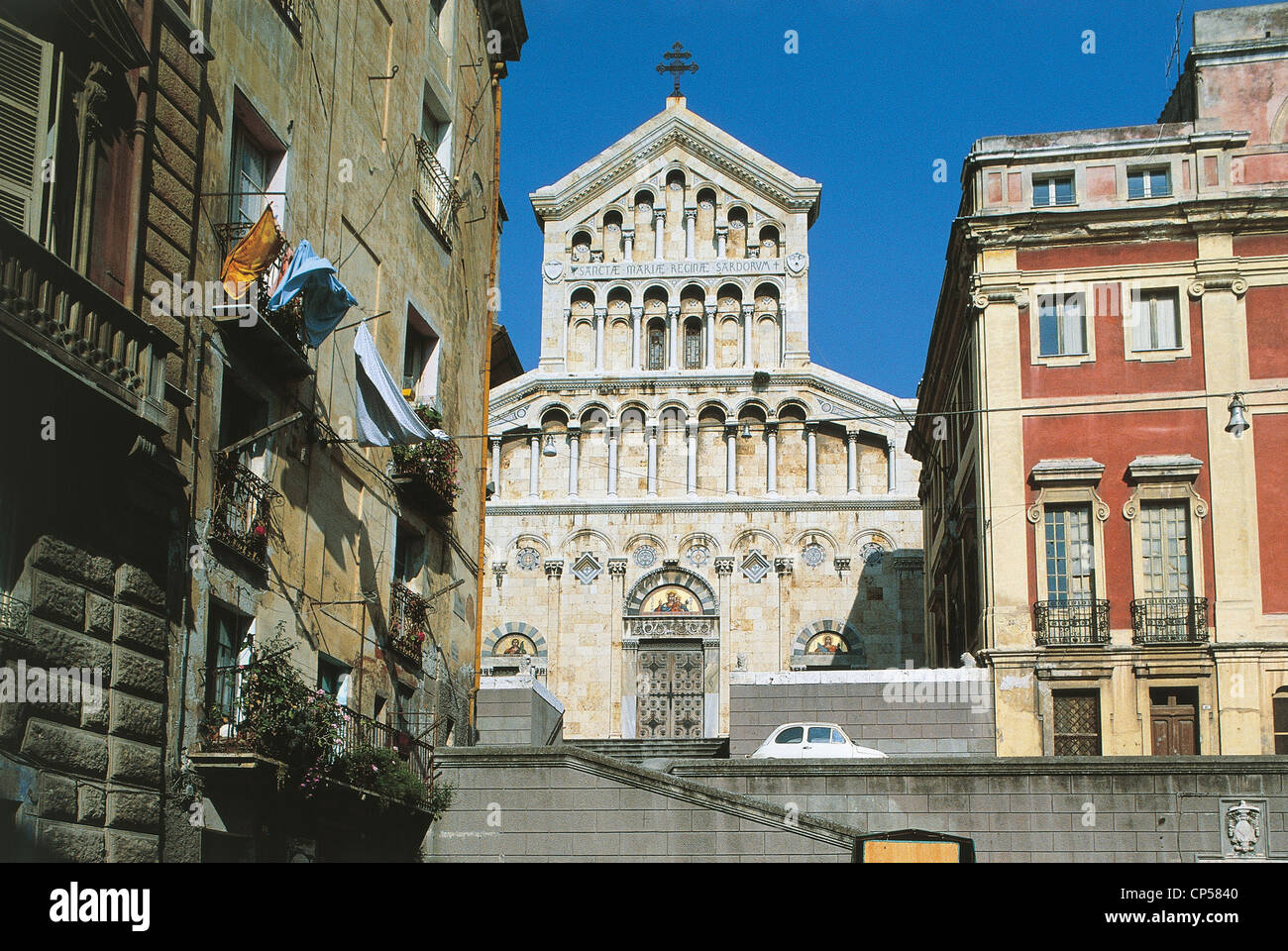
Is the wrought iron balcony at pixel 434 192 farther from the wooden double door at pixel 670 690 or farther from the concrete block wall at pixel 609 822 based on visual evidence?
the wooden double door at pixel 670 690

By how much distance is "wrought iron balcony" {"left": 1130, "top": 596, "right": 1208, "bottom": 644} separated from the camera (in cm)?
2909

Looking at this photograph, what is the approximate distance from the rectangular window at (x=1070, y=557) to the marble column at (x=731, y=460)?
19.1m

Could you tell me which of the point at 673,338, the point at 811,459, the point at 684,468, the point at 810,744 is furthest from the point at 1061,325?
the point at 673,338

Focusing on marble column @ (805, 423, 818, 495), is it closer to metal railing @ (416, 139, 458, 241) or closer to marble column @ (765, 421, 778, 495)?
marble column @ (765, 421, 778, 495)

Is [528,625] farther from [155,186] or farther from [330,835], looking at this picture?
[155,186]

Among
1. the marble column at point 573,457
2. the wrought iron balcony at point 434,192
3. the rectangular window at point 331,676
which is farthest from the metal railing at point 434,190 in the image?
the marble column at point 573,457

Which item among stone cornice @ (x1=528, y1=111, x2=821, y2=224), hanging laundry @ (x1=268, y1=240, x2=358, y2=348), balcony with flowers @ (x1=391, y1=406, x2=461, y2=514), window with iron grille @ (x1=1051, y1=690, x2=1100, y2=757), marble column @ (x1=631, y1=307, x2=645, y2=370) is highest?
stone cornice @ (x1=528, y1=111, x2=821, y2=224)

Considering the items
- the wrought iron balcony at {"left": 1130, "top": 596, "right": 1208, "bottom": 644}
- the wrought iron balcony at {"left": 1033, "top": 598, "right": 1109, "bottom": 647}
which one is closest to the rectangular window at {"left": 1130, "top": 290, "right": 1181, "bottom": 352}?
the wrought iron balcony at {"left": 1130, "top": 596, "right": 1208, "bottom": 644}

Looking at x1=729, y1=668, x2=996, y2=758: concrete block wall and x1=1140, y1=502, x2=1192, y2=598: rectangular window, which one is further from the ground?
x1=1140, y1=502, x2=1192, y2=598: rectangular window

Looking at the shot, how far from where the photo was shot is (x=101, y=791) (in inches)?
550

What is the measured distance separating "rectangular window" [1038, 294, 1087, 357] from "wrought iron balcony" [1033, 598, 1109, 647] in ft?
15.7

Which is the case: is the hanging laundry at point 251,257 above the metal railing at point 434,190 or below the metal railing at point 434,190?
below

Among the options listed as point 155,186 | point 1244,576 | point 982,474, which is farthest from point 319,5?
point 1244,576

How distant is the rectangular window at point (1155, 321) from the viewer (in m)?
30.7
